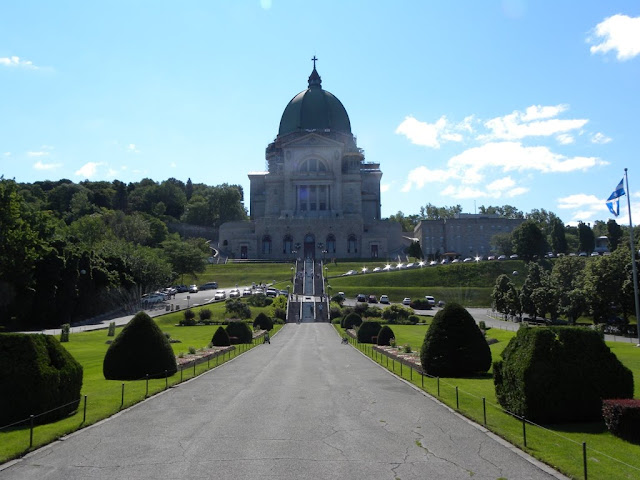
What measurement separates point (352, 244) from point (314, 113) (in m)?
33.0

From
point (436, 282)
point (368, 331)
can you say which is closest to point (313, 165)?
point (436, 282)

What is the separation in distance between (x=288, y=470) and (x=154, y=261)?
221 ft

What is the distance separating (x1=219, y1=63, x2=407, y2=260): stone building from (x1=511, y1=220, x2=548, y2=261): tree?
85.5 feet

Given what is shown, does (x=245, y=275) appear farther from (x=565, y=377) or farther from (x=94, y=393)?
(x=565, y=377)

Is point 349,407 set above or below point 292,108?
below

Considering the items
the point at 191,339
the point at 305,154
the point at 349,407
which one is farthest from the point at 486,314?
the point at 305,154

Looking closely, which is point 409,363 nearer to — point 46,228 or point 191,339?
point 191,339

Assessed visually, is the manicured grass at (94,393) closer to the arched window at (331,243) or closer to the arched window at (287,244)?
the arched window at (287,244)

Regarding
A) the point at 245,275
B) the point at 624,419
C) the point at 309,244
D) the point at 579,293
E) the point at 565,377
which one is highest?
the point at 309,244

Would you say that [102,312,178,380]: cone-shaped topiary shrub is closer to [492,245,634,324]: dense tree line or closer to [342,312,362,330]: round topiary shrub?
[342,312,362,330]: round topiary shrub

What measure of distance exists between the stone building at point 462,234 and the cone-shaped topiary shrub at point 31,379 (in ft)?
364

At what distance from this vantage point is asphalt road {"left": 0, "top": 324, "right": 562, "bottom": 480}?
11.4m

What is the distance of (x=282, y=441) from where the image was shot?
1359 cm

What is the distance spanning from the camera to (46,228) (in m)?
61.2
